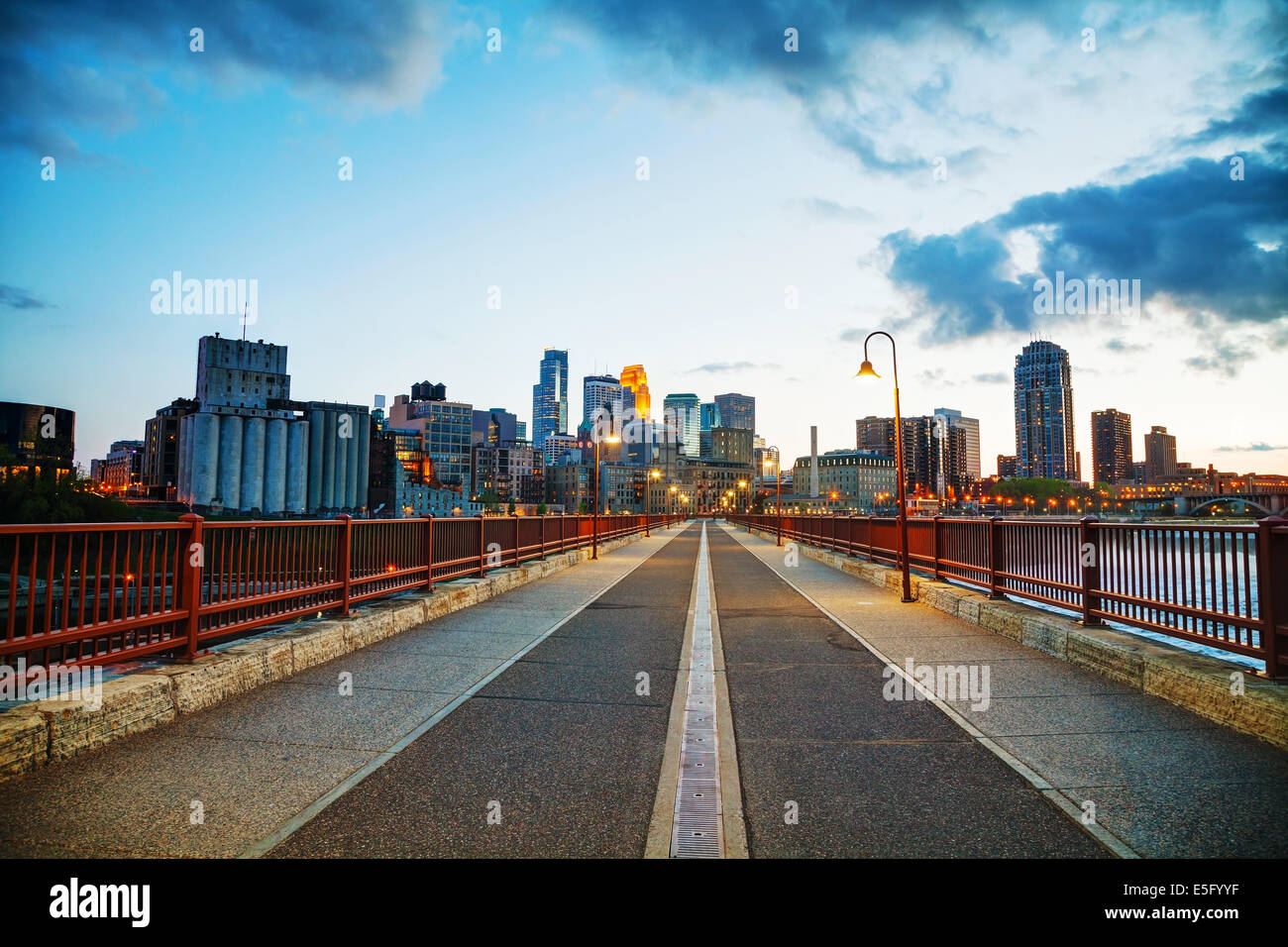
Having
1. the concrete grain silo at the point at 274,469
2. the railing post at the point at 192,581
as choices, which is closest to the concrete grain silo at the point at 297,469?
the concrete grain silo at the point at 274,469

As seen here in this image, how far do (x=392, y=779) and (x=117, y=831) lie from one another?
1.43 m

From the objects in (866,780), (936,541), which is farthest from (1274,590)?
(936,541)

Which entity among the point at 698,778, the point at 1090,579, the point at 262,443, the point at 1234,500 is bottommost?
the point at 698,778

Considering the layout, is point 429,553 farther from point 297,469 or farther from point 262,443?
point 297,469

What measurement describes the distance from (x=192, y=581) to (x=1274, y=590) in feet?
31.2

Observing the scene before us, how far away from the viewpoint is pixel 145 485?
168 meters

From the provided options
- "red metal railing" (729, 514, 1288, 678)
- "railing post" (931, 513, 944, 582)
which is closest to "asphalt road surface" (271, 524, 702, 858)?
"red metal railing" (729, 514, 1288, 678)

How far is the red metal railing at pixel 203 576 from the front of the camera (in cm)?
554

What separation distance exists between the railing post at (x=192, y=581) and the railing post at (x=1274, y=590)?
9.28 metres

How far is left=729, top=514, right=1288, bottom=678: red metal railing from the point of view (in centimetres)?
603

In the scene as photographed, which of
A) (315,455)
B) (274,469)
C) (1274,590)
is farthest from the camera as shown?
(315,455)

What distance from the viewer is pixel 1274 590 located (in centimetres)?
599
